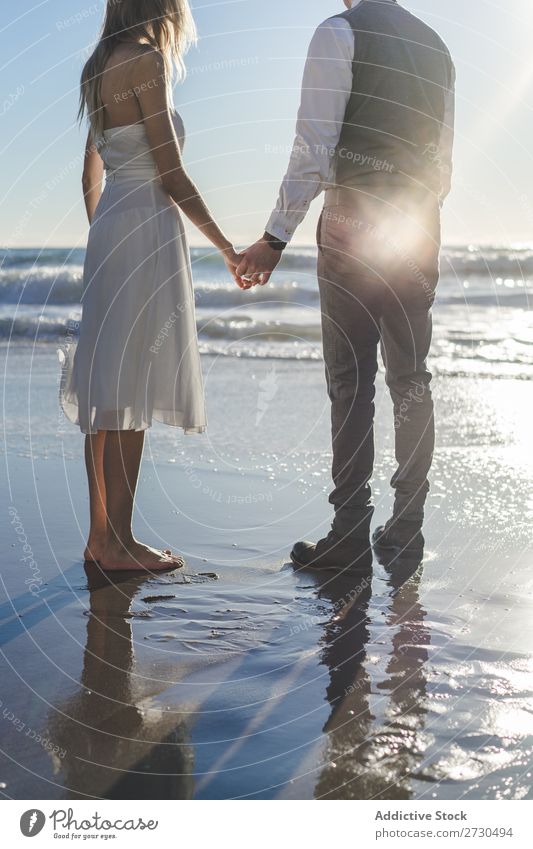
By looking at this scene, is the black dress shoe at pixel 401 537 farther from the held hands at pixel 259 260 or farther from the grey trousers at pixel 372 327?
the held hands at pixel 259 260

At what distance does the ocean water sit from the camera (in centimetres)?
1114

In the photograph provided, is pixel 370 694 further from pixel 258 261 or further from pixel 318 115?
pixel 318 115

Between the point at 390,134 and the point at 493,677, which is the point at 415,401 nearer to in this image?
the point at 390,134

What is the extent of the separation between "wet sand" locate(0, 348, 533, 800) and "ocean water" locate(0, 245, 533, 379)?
10.2 ft

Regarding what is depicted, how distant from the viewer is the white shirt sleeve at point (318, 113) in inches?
151

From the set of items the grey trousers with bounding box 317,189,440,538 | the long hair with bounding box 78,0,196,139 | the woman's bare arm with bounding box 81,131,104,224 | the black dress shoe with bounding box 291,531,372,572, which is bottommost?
the black dress shoe with bounding box 291,531,372,572

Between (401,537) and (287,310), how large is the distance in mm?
10408

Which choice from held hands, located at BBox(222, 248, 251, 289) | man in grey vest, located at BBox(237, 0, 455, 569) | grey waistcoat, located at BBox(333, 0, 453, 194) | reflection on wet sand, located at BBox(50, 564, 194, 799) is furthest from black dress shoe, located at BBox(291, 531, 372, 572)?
grey waistcoat, located at BBox(333, 0, 453, 194)

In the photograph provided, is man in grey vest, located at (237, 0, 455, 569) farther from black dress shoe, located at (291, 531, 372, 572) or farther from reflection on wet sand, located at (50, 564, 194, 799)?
reflection on wet sand, located at (50, 564, 194, 799)

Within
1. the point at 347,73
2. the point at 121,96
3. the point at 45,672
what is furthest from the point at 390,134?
Result: the point at 45,672

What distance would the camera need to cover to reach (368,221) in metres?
3.99

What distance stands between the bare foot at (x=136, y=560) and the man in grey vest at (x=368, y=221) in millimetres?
522

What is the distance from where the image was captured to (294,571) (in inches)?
160

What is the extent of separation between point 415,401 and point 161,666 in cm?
180
